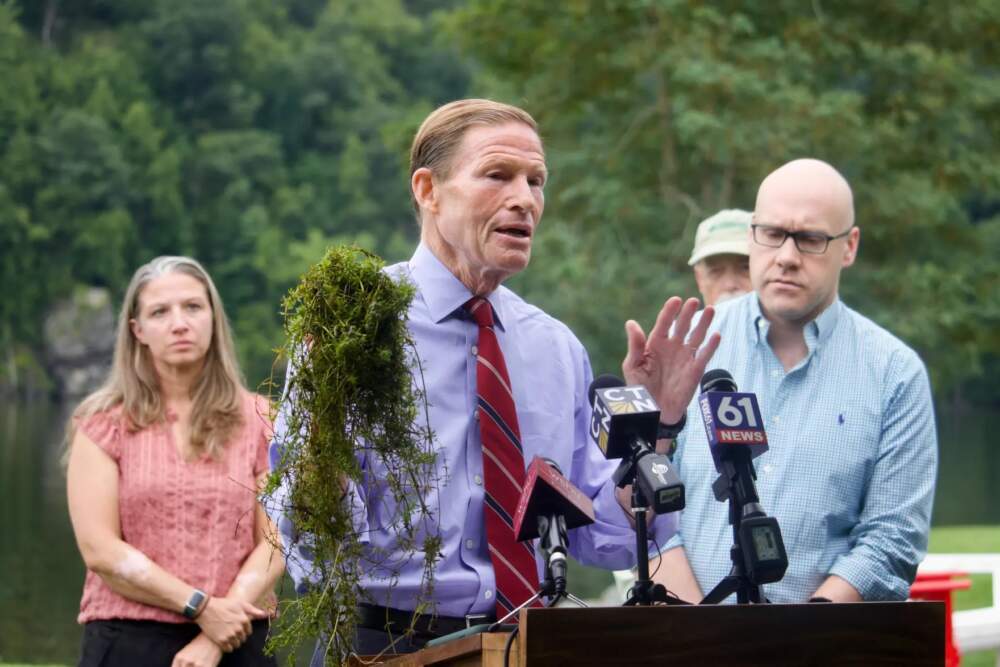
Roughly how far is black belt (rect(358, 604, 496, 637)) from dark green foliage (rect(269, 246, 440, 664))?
0.11 metres

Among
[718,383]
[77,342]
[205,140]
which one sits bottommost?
[718,383]

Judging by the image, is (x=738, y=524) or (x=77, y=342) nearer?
(x=738, y=524)

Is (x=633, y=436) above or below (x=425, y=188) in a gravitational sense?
below

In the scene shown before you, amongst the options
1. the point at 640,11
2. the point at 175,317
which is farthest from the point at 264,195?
the point at 175,317

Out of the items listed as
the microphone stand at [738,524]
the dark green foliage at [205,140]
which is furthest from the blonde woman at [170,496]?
the dark green foliage at [205,140]

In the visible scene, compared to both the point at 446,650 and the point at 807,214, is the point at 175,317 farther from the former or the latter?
the point at 446,650

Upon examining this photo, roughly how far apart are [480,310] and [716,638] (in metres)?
1.19

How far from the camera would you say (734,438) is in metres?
3.49

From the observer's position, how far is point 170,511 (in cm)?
566

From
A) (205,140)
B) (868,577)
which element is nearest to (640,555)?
(868,577)

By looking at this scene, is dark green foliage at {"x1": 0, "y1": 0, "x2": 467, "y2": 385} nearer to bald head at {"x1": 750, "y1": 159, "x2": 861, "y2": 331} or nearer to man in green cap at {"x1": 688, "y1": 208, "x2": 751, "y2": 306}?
man in green cap at {"x1": 688, "y1": 208, "x2": 751, "y2": 306}

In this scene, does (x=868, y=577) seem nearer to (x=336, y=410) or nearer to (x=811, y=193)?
(x=811, y=193)

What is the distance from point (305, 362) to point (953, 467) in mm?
51655

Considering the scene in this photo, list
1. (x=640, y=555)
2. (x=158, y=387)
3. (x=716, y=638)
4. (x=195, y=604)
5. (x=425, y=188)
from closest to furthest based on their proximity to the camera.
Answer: (x=716, y=638) → (x=640, y=555) → (x=425, y=188) → (x=195, y=604) → (x=158, y=387)
